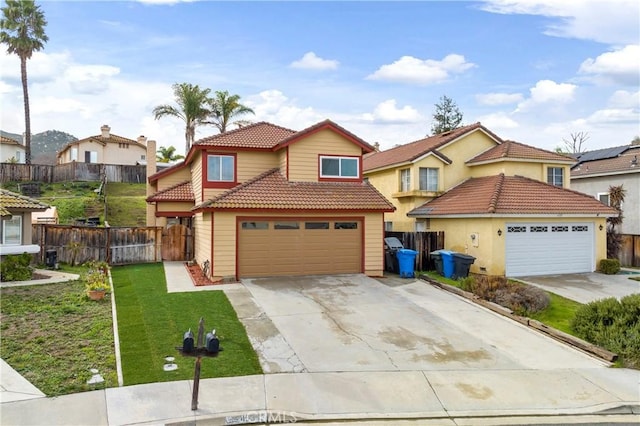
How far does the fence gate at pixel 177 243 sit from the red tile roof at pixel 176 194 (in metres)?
1.44

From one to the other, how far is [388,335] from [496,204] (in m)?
9.57

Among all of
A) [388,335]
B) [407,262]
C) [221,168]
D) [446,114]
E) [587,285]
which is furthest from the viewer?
[446,114]

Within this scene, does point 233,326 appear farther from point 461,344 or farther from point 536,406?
point 536,406

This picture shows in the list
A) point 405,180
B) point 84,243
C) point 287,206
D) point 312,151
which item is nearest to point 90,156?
point 84,243

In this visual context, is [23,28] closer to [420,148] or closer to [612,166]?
[420,148]

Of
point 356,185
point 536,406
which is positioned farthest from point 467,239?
point 536,406

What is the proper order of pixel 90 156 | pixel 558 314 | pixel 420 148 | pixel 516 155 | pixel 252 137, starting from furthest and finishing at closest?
pixel 90 156 → pixel 420 148 → pixel 516 155 → pixel 252 137 → pixel 558 314

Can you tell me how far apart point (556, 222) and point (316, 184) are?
34.4ft

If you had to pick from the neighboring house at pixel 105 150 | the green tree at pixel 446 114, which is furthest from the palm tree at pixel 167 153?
the green tree at pixel 446 114

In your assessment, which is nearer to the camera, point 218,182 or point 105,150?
point 218,182

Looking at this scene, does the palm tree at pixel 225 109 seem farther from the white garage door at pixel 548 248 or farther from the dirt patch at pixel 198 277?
the white garage door at pixel 548 248

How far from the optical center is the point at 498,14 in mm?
15016

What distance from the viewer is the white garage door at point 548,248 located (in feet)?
56.3

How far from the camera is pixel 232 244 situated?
14.9 meters
